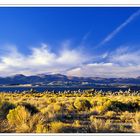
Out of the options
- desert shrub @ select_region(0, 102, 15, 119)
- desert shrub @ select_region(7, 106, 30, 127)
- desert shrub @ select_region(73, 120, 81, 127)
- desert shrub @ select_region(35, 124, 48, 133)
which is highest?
desert shrub @ select_region(0, 102, 15, 119)

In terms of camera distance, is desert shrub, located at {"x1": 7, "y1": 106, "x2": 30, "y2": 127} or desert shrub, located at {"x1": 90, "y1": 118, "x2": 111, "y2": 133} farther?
desert shrub, located at {"x1": 7, "y1": 106, "x2": 30, "y2": 127}

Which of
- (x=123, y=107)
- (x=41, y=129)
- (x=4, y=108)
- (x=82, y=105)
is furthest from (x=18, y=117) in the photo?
Answer: (x=123, y=107)

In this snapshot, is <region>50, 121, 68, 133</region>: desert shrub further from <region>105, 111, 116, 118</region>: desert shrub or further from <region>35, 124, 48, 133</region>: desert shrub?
<region>105, 111, 116, 118</region>: desert shrub

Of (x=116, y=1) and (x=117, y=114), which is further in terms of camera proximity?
(x=117, y=114)

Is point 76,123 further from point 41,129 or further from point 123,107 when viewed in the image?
point 123,107

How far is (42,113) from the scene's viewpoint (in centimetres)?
1134

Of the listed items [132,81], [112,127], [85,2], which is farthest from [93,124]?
[132,81]

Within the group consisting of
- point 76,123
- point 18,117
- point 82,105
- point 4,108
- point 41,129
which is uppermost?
point 82,105

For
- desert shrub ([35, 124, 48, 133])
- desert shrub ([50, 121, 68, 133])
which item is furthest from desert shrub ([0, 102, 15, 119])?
desert shrub ([50, 121, 68, 133])

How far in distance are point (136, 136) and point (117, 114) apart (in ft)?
10.7

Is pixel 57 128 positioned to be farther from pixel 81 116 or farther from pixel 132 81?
pixel 132 81

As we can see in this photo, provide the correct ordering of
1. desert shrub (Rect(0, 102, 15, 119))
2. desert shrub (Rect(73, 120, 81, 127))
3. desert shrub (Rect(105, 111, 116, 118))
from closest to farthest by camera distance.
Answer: desert shrub (Rect(73, 120, 81, 127)), desert shrub (Rect(0, 102, 15, 119)), desert shrub (Rect(105, 111, 116, 118))

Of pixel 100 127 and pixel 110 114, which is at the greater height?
pixel 110 114

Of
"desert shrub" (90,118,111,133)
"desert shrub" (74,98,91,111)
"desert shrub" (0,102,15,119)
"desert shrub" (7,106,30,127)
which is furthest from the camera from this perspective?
"desert shrub" (74,98,91,111)
